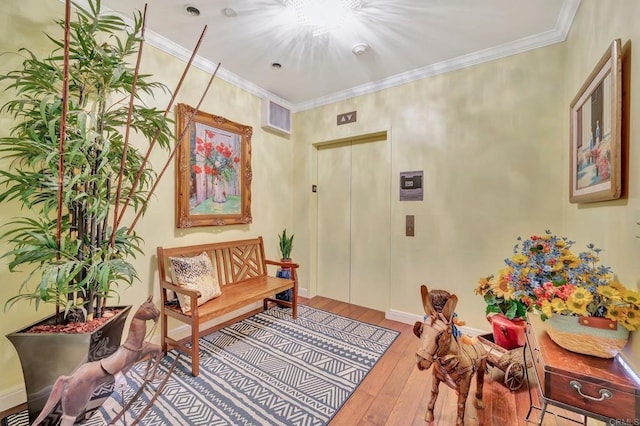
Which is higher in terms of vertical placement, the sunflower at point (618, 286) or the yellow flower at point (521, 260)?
the yellow flower at point (521, 260)

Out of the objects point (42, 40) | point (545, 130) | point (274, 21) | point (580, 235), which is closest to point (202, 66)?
point (274, 21)

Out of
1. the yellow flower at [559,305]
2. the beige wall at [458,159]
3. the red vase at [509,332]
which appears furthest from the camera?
the red vase at [509,332]

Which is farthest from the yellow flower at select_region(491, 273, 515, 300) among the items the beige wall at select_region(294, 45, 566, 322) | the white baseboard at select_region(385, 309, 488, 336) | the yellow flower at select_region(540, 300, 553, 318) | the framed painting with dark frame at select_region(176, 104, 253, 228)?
the framed painting with dark frame at select_region(176, 104, 253, 228)

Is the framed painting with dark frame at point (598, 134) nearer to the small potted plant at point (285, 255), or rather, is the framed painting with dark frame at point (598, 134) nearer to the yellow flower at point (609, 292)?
the yellow flower at point (609, 292)

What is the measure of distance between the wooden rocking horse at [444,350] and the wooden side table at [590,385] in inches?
13.0

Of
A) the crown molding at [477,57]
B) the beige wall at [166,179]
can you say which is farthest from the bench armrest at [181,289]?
the crown molding at [477,57]

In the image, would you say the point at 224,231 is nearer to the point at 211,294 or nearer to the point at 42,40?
the point at 211,294

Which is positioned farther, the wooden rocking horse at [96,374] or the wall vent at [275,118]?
the wall vent at [275,118]

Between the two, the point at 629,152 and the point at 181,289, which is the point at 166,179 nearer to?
the point at 181,289

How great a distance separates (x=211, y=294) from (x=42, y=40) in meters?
2.11

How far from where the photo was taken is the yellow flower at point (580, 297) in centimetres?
98

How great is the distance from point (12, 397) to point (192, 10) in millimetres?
2826

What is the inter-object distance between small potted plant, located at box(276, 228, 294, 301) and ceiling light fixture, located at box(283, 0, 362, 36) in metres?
2.24

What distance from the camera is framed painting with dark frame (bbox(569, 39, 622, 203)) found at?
3.76ft
